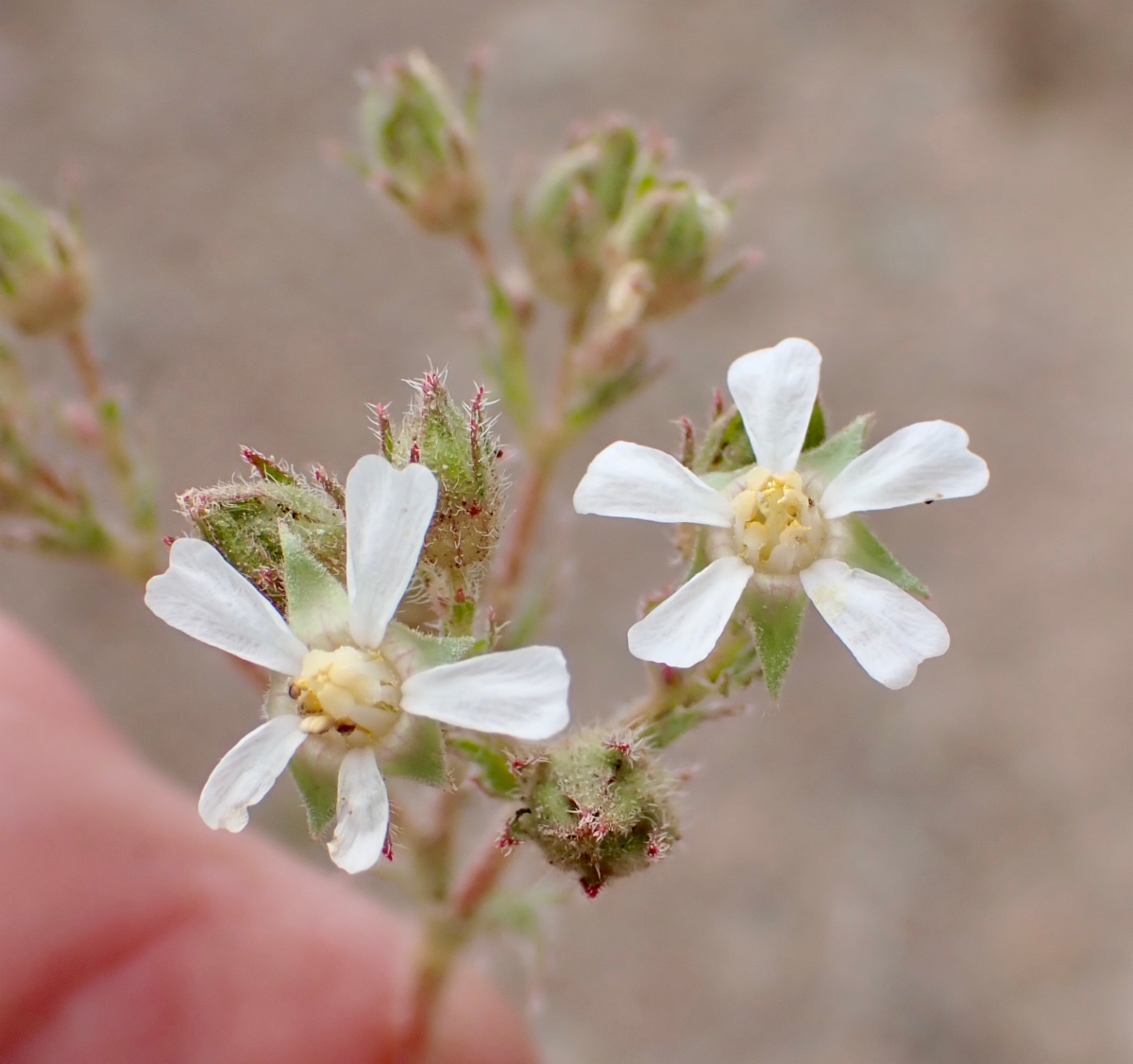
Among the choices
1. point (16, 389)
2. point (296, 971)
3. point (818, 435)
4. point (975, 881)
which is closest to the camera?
point (818, 435)

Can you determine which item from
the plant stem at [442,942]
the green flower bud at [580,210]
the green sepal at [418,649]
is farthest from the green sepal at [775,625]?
the green flower bud at [580,210]

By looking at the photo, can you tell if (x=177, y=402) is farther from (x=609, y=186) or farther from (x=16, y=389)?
(x=609, y=186)

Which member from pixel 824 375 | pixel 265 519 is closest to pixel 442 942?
pixel 265 519

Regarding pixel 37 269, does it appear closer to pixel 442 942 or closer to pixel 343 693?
pixel 343 693

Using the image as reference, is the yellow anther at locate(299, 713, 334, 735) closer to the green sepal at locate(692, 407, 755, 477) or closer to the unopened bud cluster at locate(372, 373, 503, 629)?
the unopened bud cluster at locate(372, 373, 503, 629)

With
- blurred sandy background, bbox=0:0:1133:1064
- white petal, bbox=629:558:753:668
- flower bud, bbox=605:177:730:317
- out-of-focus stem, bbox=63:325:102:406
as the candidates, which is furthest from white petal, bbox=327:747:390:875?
blurred sandy background, bbox=0:0:1133:1064

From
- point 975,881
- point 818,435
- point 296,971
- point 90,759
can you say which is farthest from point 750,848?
point 818,435
